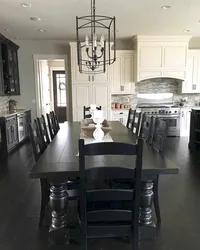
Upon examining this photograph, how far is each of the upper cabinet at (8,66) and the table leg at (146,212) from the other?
449 centimetres

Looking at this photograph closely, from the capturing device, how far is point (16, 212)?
2.58 m

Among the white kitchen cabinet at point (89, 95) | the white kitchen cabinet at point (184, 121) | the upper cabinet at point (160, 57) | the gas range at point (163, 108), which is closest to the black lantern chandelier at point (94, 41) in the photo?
the white kitchen cabinet at point (89, 95)

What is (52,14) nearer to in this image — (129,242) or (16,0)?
(16,0)

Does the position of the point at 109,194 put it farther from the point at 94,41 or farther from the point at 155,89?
the point at 155,89

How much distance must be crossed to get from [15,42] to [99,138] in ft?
17.4

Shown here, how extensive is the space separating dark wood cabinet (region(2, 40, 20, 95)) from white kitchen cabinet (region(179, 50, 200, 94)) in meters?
4.81

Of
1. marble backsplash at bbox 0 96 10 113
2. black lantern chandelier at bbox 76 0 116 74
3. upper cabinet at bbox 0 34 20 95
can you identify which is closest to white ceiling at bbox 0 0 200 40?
black lantern chandelier at bbox 76 0 116 74

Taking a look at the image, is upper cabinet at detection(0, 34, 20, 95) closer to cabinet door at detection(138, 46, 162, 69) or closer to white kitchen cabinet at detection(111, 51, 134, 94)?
white kitchen cabinet at detection(111, 51, 134, 94)

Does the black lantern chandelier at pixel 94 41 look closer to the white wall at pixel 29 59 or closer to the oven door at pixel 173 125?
the white wall at pixel 29 59

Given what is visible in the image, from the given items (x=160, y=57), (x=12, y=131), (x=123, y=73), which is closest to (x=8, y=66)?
(x=12, y=131)

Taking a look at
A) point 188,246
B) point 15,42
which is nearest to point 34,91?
point 15,42

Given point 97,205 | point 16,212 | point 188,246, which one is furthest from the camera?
point 16,212

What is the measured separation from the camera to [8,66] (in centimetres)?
566

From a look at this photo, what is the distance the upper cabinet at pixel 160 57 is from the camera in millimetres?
6180
